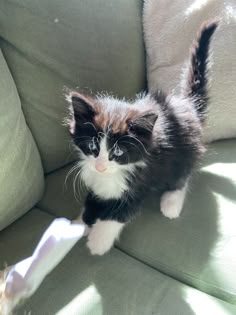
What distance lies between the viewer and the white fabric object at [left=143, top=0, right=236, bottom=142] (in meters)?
1.19

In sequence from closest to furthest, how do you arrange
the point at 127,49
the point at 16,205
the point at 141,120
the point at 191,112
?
1. the point at 141,120
2. the point at 16,205
3. the point at 191,112
4. the point at 127,49

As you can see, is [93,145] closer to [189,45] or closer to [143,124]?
[143,124]

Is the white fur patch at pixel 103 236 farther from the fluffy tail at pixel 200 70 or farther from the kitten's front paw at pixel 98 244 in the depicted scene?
the fluffy tail at pixel 200 70

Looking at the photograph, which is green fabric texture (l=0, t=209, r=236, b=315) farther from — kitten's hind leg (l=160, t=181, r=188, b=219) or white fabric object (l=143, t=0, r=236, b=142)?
white fabric object (l=143, t=0, r=236, b=142)

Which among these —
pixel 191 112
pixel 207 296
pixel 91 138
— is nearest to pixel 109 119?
pixel 91 138

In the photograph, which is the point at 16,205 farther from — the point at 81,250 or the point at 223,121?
the point at 223,121

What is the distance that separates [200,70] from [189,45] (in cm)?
16

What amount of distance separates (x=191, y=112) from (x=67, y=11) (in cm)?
42

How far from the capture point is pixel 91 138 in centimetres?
89

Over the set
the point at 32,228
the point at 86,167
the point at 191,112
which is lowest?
the point at 32,228

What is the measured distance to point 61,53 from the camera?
1071mm

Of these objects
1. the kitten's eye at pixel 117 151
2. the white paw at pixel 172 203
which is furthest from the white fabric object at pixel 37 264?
the white paw at pixel 172 203

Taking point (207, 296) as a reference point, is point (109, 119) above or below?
above

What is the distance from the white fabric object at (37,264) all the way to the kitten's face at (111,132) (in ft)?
0.58
